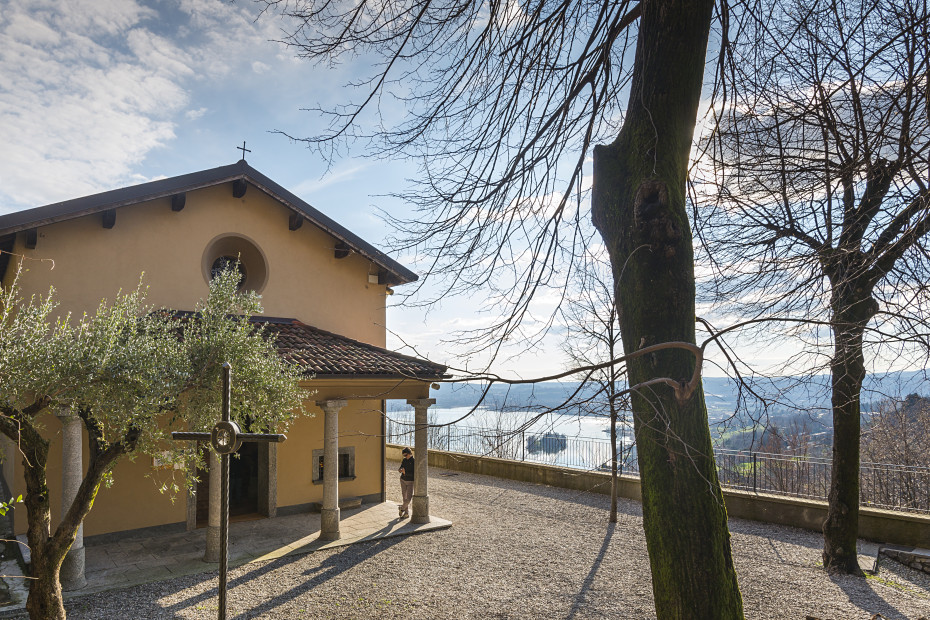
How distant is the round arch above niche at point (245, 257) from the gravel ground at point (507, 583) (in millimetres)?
5953

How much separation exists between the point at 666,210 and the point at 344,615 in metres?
6.41

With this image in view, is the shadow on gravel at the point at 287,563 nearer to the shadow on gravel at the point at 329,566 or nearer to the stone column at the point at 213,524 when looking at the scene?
the shadow on gravel at the point at 329,566

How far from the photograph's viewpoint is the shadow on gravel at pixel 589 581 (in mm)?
7402

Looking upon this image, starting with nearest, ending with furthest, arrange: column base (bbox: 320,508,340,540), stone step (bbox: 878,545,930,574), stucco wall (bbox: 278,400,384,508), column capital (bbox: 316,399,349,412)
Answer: stone step (bbox: 878,545,930,574) → column base (bbox: 320,508,340,540) → column capital (bbox: 316,399,349,412) → stucco wall (bbox: 278,400,384,508)

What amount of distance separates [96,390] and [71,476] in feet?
10.8

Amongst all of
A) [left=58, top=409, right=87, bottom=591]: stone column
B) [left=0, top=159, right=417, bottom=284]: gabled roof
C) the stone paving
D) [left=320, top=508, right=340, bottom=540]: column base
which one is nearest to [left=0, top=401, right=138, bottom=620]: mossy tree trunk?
the stone paving

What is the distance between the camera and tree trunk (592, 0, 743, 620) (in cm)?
343

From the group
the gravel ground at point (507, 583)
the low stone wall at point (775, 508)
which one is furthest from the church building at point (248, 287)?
the low stone wall at point (775, 508)

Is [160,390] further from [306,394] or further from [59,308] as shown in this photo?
[59,308]

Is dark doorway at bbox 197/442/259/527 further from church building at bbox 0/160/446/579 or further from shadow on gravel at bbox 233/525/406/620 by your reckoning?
shadow on gravel at bbox 233/525/406/620

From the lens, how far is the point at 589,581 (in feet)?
27.8

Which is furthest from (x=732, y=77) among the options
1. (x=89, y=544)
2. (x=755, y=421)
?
(x=89, y=544)

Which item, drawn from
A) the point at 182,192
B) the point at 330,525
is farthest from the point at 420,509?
the point at 182,192

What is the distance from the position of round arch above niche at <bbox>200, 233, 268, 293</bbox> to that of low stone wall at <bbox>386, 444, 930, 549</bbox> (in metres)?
5.88
